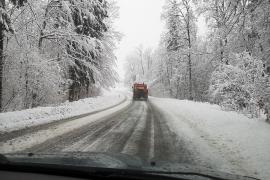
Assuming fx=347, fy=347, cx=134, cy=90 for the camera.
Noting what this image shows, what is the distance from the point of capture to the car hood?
3.58m

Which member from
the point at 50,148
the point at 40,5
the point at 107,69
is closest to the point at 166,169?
the point at 50,148

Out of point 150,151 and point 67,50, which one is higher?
point 67,50

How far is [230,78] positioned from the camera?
17688 mm

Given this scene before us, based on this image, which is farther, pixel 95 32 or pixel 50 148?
pixel 95 32

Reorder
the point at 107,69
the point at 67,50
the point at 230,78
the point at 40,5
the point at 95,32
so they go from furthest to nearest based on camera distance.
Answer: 1. the point at 107,69
2. the point at 95,32
3. the point at 67,50
4. the point at 40,5
5. the point at 230,78

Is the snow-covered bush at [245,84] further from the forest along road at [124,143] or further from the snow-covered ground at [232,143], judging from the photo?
the forest along road at [124,143]

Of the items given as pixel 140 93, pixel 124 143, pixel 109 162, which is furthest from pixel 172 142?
pixel 140 93

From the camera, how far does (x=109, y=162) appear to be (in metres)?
3.87

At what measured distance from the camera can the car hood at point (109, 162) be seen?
11.8 ft

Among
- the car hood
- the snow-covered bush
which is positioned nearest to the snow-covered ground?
the snow-covered bush

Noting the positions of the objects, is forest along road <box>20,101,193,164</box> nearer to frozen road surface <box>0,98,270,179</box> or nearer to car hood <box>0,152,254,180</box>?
frozen road surface <box>0,98,270,179</box>

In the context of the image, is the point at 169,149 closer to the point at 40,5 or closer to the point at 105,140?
the point at 105,140

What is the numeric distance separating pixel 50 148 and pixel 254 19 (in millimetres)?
7993

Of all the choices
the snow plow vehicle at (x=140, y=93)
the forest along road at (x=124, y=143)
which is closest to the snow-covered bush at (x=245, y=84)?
the forest along road at (x=124, y=143)
